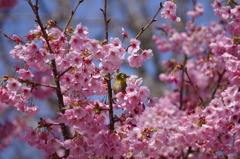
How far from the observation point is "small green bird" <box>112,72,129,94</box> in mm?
2217

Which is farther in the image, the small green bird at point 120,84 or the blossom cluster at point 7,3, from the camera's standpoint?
the blossom cluster at point 7,3

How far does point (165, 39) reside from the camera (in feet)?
17.7

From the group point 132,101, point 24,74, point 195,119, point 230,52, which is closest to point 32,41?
point 24,74

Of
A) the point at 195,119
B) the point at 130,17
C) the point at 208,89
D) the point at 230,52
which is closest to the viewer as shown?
the point at 195,119

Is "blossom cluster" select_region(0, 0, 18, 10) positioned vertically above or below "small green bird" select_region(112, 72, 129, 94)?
above

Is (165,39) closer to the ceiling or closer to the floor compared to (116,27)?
closer to the floor

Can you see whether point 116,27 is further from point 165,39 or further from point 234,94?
point 234,94

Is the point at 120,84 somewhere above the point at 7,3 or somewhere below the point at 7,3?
below

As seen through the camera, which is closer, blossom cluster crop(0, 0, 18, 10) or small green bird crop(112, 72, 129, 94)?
small green bird crop(112, 72, 129, 94)

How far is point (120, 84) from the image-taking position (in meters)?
2.22

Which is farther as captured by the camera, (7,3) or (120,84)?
(7,3)

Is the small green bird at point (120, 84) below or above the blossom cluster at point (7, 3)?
below

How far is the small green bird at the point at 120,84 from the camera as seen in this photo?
2.22 m

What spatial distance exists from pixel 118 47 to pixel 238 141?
47.1 inches
